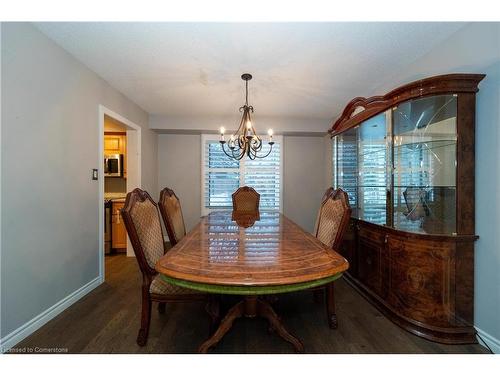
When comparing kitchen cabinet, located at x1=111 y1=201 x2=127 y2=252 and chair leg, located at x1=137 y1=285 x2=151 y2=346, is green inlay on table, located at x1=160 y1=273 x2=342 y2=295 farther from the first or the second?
kitchen cabinet, located at x1=111 y1=201 x2=127 y2=252

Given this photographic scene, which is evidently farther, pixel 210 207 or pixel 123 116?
pixel 210 207

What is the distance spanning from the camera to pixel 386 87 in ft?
8.21

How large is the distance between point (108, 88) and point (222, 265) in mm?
2660

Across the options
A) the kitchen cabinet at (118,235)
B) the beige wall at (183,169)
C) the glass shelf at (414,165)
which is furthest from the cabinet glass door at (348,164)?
the kitchen cabinet at (118,235)

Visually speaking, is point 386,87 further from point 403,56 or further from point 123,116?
point 123,116

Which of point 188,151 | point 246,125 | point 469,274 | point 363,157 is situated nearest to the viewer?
point 469,274

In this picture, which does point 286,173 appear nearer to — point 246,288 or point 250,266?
point 250,266

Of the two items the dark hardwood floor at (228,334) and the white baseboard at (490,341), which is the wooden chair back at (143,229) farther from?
the white baseboard at (490,341)

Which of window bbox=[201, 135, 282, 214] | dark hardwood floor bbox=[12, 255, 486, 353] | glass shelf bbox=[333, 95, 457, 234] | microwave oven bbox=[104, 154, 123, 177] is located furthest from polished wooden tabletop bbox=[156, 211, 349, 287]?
microwave oven bbox=[104, 154, 123, 177]

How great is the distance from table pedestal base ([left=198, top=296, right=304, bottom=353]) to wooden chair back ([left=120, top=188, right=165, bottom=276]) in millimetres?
551

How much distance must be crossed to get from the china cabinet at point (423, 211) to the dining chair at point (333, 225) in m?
0.51

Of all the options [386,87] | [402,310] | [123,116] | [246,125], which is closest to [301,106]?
[386,87]

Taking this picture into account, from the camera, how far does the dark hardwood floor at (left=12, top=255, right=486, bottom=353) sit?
1.45 meters

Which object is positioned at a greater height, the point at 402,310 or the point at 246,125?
the point at 246,125
